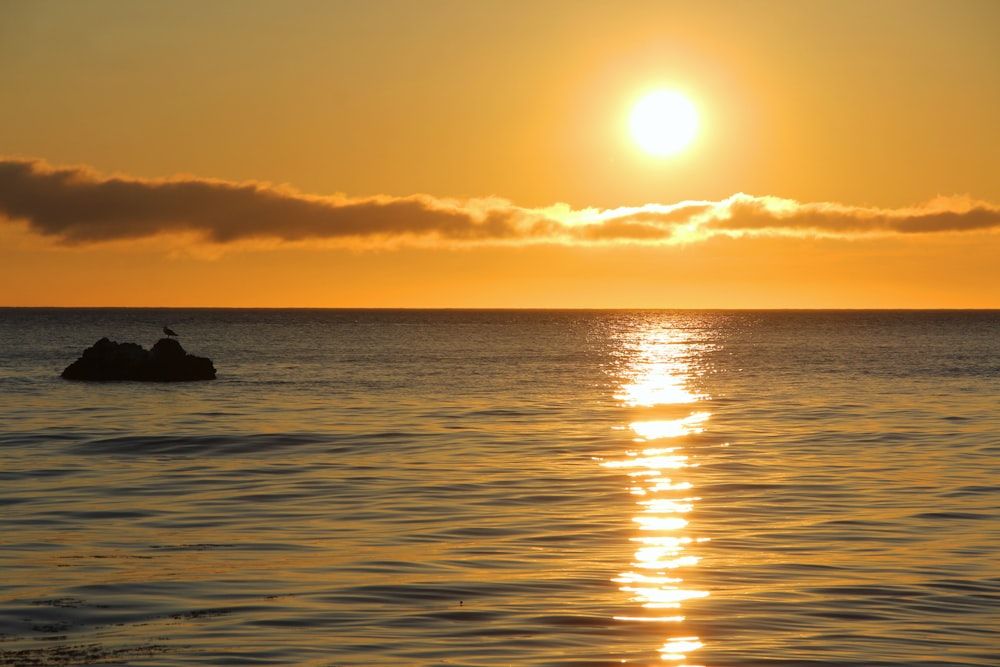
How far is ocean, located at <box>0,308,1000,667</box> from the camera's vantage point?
529 inches

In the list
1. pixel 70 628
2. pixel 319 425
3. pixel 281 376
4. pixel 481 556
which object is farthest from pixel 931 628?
pixel 281 376

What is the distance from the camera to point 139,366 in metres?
67.5

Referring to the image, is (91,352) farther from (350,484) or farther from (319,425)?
(350,484)

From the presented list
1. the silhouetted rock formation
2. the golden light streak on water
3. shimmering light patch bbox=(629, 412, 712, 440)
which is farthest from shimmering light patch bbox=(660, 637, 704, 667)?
the silhouetted rock formation

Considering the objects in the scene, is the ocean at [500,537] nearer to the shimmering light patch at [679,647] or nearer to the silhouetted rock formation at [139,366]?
the shimmering light patch at [679,647]

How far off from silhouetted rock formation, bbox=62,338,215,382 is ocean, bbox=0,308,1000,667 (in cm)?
1960

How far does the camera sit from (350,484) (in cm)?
2631

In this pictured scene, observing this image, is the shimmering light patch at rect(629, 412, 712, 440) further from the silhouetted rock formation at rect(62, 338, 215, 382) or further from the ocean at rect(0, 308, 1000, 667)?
the silhouetted rock formation at rect(62, 338, 215, 382)

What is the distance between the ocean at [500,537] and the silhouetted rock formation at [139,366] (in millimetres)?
19602

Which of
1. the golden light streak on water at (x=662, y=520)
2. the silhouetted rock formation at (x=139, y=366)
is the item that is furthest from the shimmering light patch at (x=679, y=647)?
the silhouetted rock formation at (x=139, y=366)

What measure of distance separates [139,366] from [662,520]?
168 feet

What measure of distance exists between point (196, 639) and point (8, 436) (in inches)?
1024

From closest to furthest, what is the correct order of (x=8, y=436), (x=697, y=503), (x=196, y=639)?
1. (x=196, y=639)
2. (x=697, y=503)
3. (x=8, y=436)

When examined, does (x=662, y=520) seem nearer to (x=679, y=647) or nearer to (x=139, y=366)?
(x=679, y=647)
